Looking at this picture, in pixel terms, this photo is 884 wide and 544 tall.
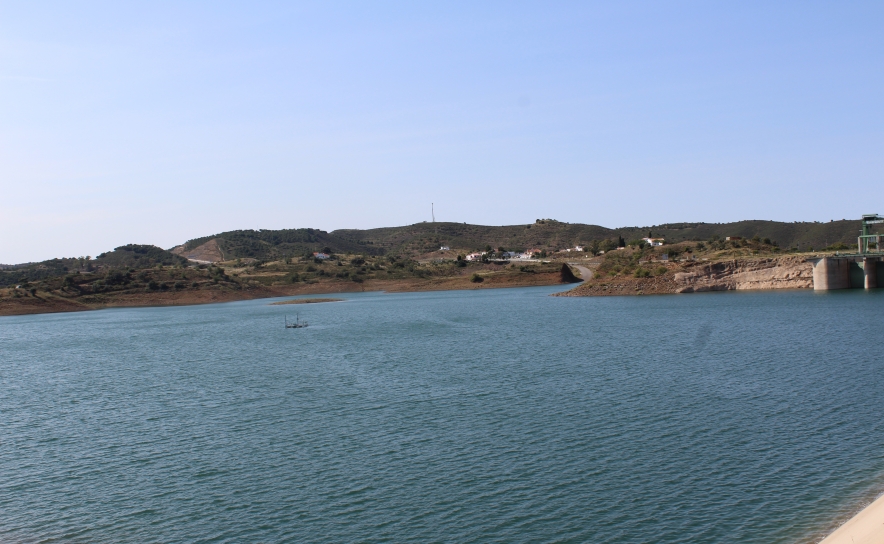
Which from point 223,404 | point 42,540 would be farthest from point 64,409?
point 42,540

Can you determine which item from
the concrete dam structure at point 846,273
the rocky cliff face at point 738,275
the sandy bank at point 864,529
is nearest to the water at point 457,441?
the sandy bank at point 864,529

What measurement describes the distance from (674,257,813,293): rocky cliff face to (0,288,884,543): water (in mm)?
42217

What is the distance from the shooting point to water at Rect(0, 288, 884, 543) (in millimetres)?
15516

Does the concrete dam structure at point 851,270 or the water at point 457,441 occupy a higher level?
the concrete dam structure at point 851,270

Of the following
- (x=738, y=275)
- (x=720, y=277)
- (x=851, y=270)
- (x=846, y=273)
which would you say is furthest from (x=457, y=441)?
(x=851, y=270)

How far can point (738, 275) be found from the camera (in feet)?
284

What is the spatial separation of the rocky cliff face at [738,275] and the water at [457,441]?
42217 mm

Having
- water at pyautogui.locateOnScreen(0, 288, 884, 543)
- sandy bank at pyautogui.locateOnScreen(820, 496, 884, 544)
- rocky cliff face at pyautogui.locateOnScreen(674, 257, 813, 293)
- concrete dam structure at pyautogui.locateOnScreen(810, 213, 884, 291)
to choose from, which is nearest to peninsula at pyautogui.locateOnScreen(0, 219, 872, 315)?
rocky cliff face at pyautogui.locateOnScreen(674, 257, 813, 293)

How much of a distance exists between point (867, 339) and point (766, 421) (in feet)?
69.9

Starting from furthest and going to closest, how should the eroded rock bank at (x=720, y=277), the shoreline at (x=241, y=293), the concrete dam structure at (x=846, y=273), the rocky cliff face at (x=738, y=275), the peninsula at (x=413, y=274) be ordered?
1. the shoreline at (x=241, y=293)
2. the peninsula at (x=413, y=274)
3. the rocky cliff face at (x=738, y=275)
4. the eroded rock bank at (x=720, y=277)
5. the concrete dam structure at (x=846, y=273)

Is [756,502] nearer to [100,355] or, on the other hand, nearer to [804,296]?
[100,355]

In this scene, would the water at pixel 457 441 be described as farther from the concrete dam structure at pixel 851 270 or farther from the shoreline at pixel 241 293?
the shoreline at pixel 241 293

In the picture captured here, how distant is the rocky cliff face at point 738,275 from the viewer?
276ft

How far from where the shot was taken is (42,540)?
50.2 ft
